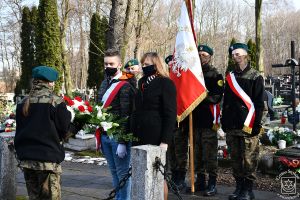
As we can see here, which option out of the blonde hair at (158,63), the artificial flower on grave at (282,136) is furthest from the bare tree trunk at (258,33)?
the blonde hair at (158,63)

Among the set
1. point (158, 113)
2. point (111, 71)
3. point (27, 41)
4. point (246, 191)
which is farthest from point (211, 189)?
point (27, 41)

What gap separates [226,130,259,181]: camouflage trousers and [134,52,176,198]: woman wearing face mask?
1321 millimetres

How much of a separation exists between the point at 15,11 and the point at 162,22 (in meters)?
15.0

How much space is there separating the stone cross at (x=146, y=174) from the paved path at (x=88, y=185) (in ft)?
7.67

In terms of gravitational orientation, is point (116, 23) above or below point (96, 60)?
below

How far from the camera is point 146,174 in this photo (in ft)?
11.0

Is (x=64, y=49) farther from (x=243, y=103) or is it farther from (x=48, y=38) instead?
(x=243, y=103)

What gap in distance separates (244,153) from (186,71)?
4.57 ft

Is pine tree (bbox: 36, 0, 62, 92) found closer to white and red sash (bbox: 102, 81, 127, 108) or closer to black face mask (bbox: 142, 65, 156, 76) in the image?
white and red sash (bbox: 102, 81, 127, 108)

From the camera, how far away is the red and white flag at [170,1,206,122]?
225 inches

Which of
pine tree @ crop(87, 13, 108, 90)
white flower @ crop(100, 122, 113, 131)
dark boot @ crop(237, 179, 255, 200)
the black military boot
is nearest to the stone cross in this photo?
white flower @ crop(100, 122, 113, 131)

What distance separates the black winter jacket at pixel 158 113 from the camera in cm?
442

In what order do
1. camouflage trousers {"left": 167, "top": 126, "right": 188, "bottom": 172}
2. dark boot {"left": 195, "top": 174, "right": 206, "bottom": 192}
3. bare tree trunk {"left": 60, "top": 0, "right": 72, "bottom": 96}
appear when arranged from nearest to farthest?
1. dark boot {"left": 195, "top": 174, "right": 206, "bottom": 192}
2. camouflage trousers {"left": 167, "top": 126, "right": 188, "bottom": 172}
3. bare tree trunk {"left": 60, "top": 0, "right": 72, "bottom": 96}

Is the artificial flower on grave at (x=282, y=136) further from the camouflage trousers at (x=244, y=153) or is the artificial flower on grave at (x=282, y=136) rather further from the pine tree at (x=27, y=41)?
the pine tree at (x=27, y=41)
